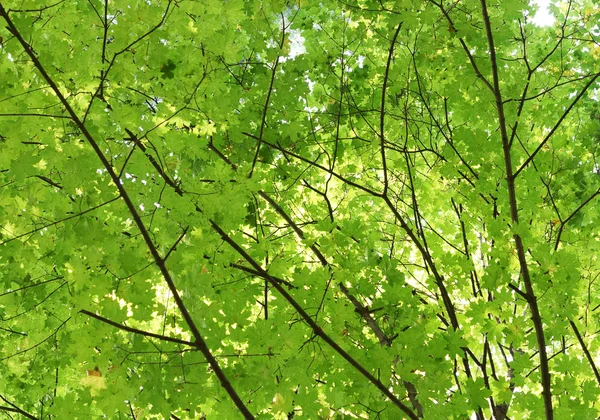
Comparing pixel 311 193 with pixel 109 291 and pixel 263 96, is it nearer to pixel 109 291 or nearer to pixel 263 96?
pixel 263 96

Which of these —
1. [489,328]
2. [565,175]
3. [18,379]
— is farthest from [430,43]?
[18,379]

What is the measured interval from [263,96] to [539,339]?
185 cm

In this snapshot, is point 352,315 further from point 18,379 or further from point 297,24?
point 18,379

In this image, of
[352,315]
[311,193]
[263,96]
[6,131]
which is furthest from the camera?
[311,193]

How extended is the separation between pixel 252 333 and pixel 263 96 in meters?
1.44

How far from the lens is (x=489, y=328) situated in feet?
7.91

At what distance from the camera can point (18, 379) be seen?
128 inches

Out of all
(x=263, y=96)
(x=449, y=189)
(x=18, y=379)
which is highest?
(x=263, y=96)

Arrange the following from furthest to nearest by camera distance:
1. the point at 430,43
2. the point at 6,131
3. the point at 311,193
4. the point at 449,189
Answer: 1. the point at 311,193
2. the point at 449,189
3. the point at 430,43
4. the point at 6,131

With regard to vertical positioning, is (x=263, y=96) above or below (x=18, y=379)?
above

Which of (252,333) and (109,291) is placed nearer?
(109,291)

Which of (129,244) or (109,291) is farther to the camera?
(129,244)

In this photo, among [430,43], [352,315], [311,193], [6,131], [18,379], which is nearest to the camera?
[6,131]

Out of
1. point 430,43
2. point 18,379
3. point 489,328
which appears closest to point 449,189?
point 430,43
